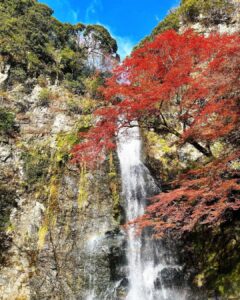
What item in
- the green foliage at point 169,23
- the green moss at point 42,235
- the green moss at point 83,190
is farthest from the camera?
the green foliage at point 169,23

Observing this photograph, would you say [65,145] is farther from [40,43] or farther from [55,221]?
[40,43]

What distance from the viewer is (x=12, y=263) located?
12.4m

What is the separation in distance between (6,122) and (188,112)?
10.8m

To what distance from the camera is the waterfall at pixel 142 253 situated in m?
10.8

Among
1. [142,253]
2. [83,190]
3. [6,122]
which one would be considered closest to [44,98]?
[6,122]

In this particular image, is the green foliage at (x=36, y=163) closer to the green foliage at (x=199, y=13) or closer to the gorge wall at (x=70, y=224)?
the gorge wall at (x=70, y=224)

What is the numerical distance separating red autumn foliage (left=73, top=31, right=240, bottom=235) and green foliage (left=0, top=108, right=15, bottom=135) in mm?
5249

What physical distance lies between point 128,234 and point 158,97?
18.4 ft

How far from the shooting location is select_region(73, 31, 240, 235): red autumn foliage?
9.25m

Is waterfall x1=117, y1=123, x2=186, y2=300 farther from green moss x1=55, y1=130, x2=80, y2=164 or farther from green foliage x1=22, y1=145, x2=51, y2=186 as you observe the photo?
green foliage x1=22, y1=145, x2=51, y2=186

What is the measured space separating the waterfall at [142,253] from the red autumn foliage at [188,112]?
0.97 m

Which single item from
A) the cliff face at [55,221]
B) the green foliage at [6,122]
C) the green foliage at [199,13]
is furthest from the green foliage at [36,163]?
the green foliage at [199,13]

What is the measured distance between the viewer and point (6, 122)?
1738 cm

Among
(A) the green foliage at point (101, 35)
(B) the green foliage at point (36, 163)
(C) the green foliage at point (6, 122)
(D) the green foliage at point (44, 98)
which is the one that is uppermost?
(A) the green foliage at point (101, 35)
